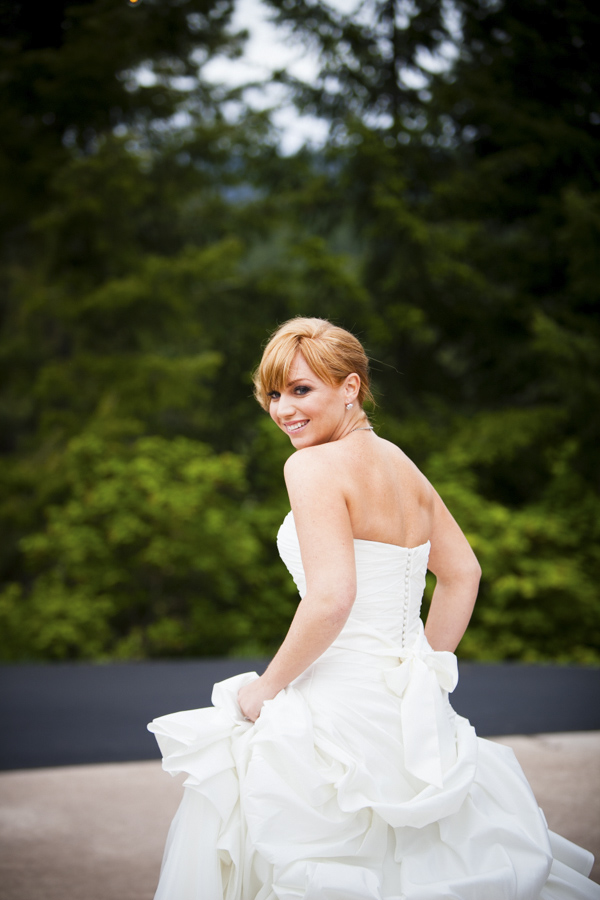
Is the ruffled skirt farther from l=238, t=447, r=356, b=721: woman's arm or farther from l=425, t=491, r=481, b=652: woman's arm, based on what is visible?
l=425, t=491, r=481, b=652: woman's arm

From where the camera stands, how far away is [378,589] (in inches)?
76.8

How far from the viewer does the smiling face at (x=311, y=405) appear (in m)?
1.95

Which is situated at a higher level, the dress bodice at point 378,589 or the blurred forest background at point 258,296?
the dress bodice at point 378,589

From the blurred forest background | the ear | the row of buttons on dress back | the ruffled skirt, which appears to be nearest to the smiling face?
the ear

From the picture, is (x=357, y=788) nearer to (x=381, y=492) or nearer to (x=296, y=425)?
(x=381, y=492)

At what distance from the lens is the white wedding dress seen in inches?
68.8

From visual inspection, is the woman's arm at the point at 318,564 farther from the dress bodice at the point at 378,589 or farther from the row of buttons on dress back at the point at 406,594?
the row of buttons on dress back at the point at 406,594

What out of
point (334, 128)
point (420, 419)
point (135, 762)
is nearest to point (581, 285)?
point (420, 419)

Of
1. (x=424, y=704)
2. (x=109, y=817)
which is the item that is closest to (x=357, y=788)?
(x=424, y=704)

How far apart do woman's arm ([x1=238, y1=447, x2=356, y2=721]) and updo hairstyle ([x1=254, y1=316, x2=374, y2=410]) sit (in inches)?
8.9

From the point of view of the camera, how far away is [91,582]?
816 centimetres


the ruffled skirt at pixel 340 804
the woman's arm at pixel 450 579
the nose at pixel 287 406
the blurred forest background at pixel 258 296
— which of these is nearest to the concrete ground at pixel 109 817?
the ruffled skirt at pixel 340 804

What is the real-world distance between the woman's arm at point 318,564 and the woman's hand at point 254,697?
0.02 m

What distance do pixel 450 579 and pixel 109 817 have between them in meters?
2.29
